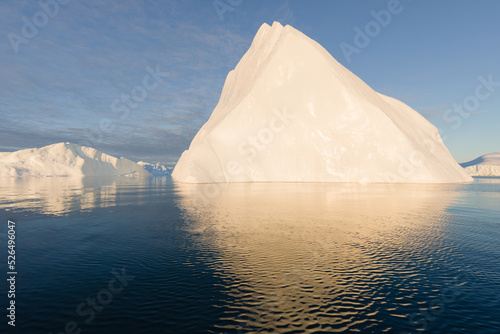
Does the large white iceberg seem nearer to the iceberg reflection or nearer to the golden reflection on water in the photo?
the iceberg reflection

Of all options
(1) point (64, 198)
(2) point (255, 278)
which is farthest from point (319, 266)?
(1) point (64, 198)

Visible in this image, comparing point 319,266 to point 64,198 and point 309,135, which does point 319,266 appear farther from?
point 309,135

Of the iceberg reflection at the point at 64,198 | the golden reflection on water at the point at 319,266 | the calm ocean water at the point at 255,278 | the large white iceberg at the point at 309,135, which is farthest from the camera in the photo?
the large white iceberg at the point at 309,135

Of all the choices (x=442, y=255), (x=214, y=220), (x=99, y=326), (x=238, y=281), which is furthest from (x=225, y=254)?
(x=442, y=255)

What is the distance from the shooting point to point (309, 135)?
81.7 metres

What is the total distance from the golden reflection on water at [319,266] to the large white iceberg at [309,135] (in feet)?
186

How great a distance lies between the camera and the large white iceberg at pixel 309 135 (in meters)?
76.8

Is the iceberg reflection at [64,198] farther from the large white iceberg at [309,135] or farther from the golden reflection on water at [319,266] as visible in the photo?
the large white iceberg at [309,135]

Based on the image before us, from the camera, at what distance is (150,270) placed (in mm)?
11727

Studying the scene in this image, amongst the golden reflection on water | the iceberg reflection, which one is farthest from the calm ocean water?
the iceberg reflection

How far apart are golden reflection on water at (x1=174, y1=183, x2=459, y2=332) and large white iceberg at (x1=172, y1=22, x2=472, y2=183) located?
56.6m

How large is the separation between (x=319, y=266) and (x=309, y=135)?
7255 cm

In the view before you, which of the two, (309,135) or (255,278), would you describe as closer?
(255,278)

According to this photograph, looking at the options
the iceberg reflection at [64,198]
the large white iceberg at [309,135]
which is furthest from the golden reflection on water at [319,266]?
the large white iceberg at [309,135]
